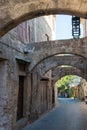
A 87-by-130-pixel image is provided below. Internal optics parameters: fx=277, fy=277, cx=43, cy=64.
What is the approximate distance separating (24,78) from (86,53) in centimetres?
293

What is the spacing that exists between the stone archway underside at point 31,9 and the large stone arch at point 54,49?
658 centimetres

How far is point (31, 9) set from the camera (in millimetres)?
5246

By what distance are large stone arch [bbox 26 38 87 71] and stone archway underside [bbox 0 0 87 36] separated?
259 inches

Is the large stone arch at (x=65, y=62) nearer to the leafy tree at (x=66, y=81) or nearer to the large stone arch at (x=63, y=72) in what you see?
the large stone arch at (x=63, y=72)

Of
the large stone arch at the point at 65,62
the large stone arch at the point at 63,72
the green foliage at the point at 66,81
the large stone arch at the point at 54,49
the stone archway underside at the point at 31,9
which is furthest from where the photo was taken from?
the green foliage at the point at 66,81

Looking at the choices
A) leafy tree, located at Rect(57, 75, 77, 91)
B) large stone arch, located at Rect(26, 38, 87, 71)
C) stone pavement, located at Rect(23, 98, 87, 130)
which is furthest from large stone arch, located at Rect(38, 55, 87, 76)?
leafy tree, located at Rect(57, 75, 77, 91)

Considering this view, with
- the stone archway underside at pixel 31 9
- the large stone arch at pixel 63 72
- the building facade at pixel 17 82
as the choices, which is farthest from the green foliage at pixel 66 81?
the stone archway underside at pixel 31 9

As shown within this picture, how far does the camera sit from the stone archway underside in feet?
16.6

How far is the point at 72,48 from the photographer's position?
11.9 metres

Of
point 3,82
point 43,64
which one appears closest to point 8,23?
point 3,82

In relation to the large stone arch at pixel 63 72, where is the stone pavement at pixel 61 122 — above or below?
below

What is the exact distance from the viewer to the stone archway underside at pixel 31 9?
5.05 metres

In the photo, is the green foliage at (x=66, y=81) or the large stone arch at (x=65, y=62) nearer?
the large stone arch at (x=65, y=62)

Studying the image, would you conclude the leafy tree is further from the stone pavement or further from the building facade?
the building facade
